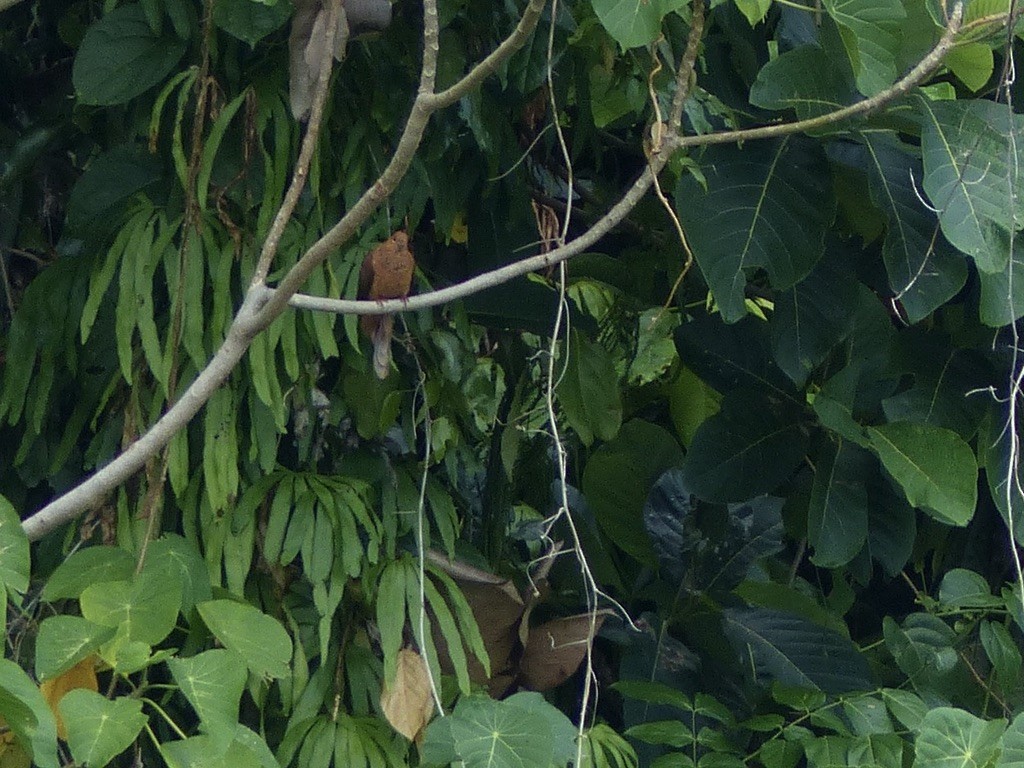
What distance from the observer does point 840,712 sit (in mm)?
1908

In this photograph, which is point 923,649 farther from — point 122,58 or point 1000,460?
point 122,58

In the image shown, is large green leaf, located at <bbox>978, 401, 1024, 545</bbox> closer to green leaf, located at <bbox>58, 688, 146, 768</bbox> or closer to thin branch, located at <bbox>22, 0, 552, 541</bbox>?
thin branch, located at <bbox>22, 0, 552, 541</bbox>

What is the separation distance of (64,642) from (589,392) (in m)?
0.95

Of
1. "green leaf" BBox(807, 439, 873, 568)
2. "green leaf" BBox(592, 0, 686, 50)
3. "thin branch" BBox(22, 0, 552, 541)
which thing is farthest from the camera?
"green leaf" BBox(807, 439, 873, 568)

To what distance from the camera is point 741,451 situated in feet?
6.50

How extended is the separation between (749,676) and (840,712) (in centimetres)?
18

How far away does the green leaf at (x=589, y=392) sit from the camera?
1.99m

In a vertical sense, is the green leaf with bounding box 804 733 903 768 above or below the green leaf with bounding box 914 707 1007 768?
below

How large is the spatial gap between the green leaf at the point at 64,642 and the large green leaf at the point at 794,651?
1130 millimetres

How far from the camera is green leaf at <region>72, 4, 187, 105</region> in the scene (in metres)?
1.56

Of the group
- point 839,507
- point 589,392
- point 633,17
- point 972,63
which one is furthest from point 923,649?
point 633,17

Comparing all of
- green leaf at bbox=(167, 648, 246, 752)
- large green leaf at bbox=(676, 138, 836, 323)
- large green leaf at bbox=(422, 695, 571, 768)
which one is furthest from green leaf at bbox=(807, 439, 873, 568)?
green leaf at bbox=(167, 648, 246, 752)

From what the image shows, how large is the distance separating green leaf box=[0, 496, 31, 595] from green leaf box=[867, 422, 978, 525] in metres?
1.19

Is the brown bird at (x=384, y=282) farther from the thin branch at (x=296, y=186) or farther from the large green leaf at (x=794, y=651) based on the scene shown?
the large green leaf at (x=794, y=651)
